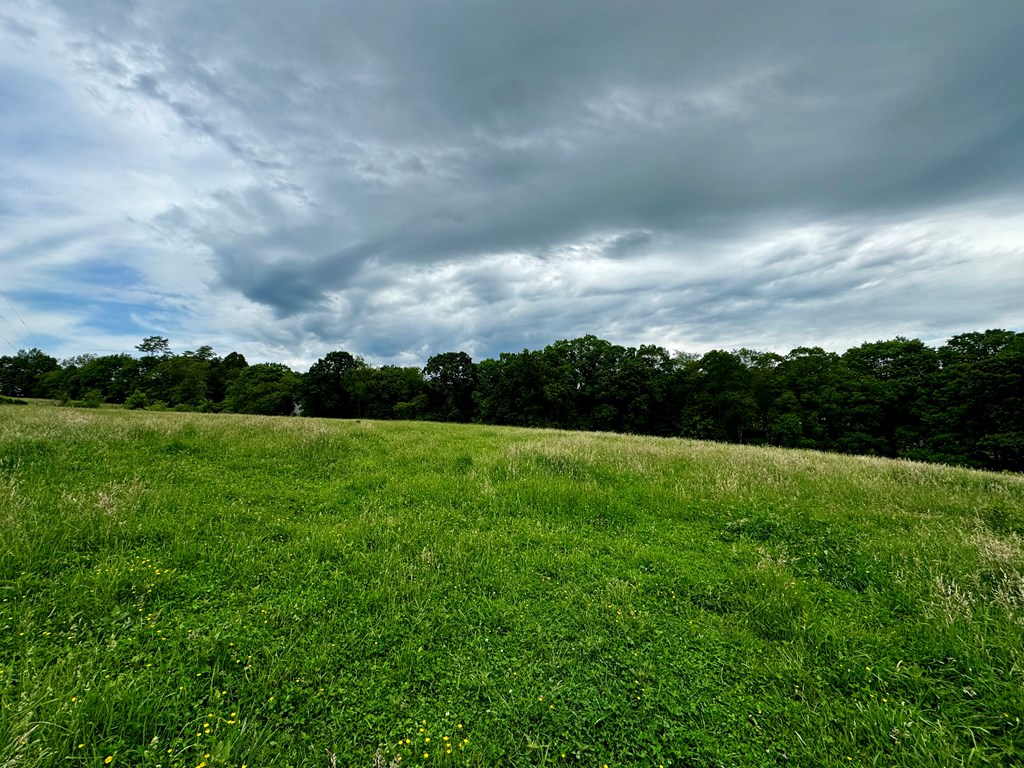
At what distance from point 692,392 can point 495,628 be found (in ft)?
166

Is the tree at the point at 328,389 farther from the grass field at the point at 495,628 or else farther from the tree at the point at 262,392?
the grass field at the point at 495,628

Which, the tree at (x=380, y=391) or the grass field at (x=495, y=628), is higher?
the tree at (x=380, y=391)

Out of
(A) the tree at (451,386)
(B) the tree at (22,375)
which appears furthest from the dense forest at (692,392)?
(B) the tree at (22,375)

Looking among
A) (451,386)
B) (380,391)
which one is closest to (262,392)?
(380,391)

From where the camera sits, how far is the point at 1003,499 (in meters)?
7.92

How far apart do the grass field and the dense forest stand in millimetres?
39326

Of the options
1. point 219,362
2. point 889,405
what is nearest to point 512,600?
point 889,405

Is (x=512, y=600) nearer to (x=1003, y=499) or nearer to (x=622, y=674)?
(x=622, y=674)

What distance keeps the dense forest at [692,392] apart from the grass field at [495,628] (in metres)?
39.3

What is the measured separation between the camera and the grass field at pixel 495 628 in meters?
2.83

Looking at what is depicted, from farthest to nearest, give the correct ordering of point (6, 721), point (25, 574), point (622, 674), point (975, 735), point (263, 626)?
1. point (25, 574)
2. point (263, 626)
3. point (622, 674)
4. point (975, 735)
5. point (6, 721)

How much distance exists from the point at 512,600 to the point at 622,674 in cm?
149

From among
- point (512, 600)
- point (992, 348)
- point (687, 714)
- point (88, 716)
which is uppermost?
point (992, 348)

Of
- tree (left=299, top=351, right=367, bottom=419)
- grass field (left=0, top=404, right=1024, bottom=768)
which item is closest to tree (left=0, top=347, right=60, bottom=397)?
tree (left=299, top=351, right=367, bottom=419)
